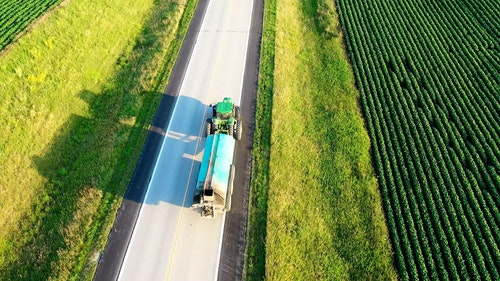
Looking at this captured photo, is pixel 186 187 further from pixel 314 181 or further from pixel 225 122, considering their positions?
pixel 314 181

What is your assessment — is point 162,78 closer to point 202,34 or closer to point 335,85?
point 202,34

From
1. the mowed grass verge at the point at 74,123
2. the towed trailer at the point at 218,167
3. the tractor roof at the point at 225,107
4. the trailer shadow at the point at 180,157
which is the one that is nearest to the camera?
the towed trailer at the point at 218,167

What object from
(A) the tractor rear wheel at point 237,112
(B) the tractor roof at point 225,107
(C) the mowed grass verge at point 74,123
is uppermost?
(B) the tractor roof at point 225,107

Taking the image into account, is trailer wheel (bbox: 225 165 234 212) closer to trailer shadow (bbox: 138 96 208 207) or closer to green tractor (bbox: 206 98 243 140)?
trailer shadow (bbox: 138 96 208 207)

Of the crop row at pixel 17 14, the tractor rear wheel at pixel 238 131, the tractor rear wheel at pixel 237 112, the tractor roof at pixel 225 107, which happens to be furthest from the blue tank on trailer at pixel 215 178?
the crop row at pixel 17 14

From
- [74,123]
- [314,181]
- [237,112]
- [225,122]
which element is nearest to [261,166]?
[314,181]

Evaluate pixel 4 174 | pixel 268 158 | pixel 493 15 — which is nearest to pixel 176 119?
pixel 268 158

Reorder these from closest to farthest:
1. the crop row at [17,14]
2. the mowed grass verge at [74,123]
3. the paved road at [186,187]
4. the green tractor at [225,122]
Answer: the paved road at [186,187]
the mowed grass verge at [74,123]
the green tractor at [225,122]
the crop row at [17,14]

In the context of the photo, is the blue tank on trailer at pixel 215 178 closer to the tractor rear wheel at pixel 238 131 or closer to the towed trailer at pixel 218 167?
the towed trailer at pixel 218 167
